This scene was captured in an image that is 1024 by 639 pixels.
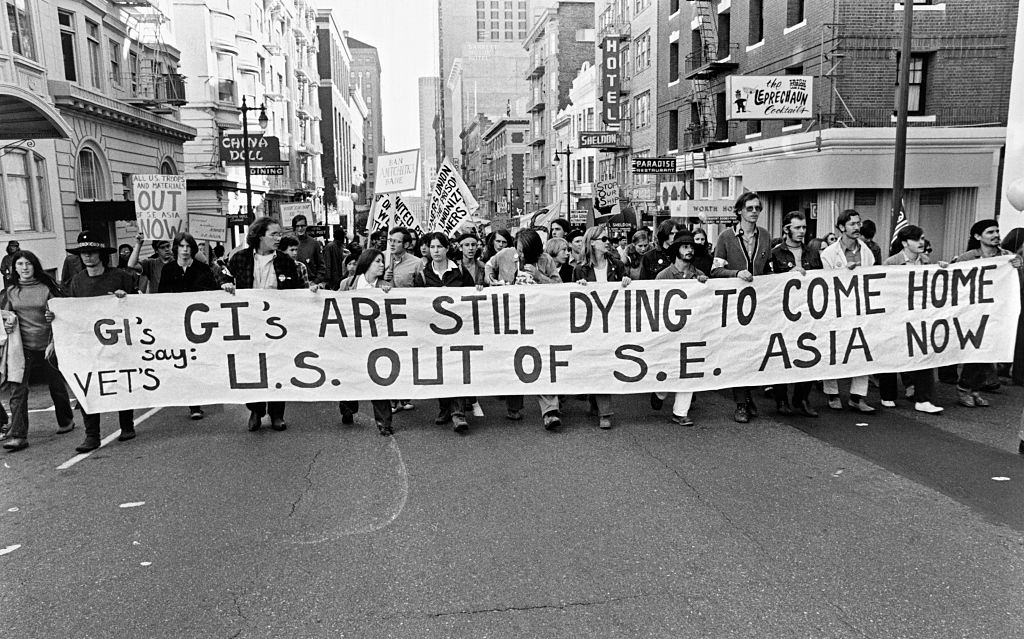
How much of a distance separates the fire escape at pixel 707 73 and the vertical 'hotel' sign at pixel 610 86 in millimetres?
9788

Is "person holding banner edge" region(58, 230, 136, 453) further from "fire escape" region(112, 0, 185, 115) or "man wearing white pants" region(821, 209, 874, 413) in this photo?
"fire escape" region(112, 0, 185, 115)

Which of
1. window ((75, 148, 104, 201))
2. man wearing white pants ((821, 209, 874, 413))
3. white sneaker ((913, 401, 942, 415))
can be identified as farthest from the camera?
window ((75, 148, 104, 201))

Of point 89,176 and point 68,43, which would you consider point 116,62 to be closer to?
point 68,43

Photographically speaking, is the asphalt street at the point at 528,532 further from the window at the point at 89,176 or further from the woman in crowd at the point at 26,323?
the window at the point at 89,176

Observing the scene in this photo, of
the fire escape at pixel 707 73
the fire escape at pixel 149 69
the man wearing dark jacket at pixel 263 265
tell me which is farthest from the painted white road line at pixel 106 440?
the fire escape at pixel 707 73

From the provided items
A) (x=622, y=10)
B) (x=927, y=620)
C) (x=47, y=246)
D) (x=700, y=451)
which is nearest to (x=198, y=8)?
(x=622, y=10)

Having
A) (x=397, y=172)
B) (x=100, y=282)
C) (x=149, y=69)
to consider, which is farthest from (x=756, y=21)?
(x=100, y=282)

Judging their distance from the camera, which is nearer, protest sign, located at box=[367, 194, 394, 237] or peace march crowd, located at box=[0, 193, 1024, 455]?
peace march crowd, located at box=[0, 193, 1024, 455]

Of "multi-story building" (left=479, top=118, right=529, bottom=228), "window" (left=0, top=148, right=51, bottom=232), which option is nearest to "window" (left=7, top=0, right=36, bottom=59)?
"window" (left=0, top=148, right=51, bottom=232)

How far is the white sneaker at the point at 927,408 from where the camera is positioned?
7.56 m

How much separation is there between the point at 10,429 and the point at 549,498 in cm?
476

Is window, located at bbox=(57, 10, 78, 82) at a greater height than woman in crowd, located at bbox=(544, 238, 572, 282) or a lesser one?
greater

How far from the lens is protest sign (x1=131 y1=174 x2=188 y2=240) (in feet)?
46.1

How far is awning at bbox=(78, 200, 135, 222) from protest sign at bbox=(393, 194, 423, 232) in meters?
12.0
